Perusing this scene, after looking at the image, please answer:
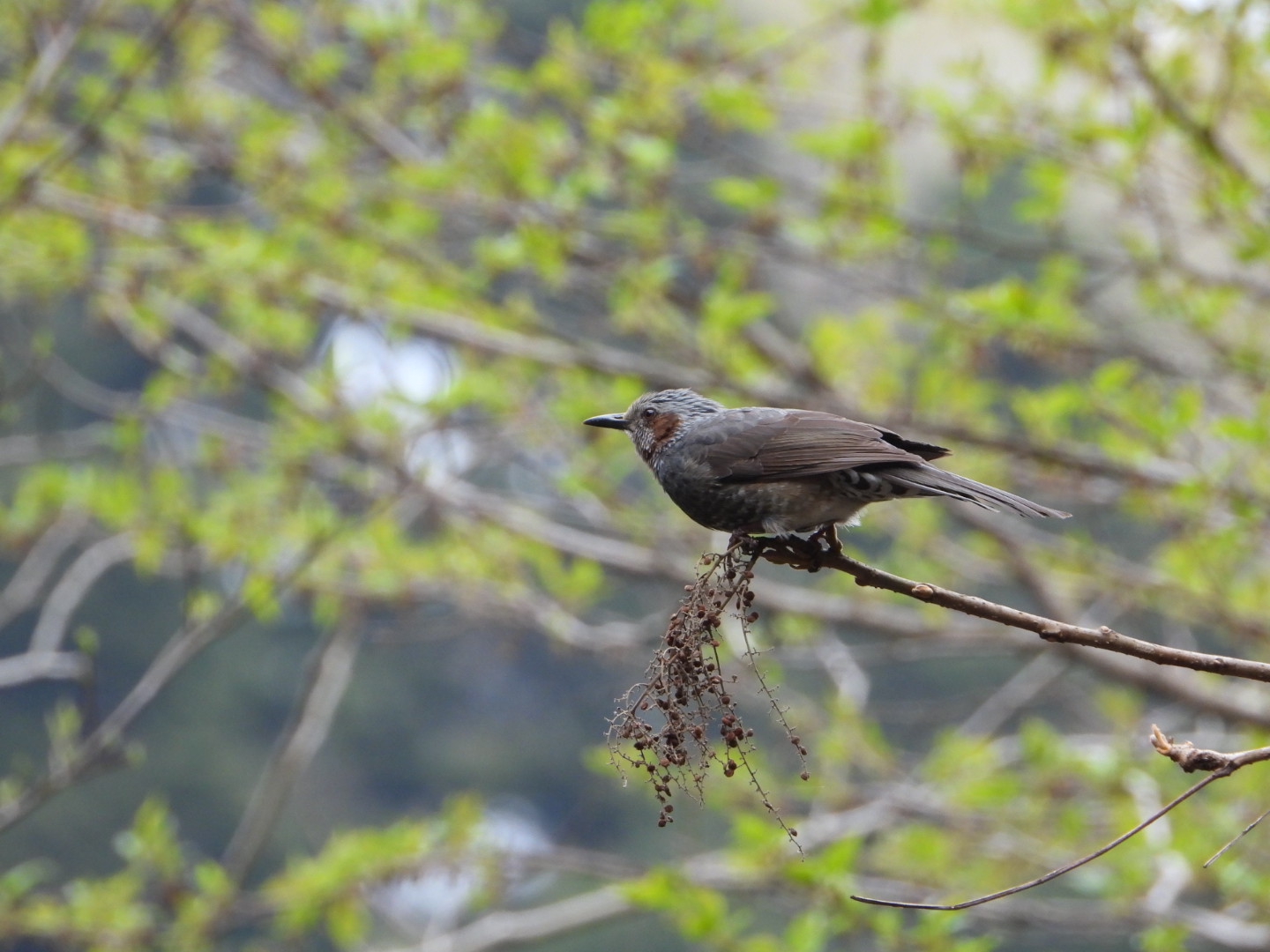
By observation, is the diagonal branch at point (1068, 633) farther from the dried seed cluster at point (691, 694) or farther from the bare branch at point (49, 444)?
the bare branch at point (49, 444)

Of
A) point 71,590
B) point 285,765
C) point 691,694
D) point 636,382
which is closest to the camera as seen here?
point 691,694

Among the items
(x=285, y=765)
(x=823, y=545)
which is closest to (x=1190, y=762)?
(x=823, y=545)

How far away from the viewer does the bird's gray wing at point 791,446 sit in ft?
8.12

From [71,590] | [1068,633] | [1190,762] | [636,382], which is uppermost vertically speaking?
[636,382]

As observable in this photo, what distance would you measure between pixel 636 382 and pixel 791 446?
2714 millimetres

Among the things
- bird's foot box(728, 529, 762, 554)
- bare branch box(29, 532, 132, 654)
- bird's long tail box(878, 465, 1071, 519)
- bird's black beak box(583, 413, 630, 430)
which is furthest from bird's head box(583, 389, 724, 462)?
bare branch box(29, 532, 132, 654)

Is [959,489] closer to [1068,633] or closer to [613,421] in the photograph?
[1068,633]

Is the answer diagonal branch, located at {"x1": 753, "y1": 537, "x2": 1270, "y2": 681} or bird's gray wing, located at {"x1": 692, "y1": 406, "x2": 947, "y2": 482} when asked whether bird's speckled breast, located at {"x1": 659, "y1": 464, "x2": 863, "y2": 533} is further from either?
diagonal branch, located at {"x1": 753, "y1": 537, "x2": 1270, "y2": 681}

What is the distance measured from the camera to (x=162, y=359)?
21.4 ft

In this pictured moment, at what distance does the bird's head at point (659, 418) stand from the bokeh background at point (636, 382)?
1.79 meters

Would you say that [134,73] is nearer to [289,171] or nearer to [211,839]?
[289,171]

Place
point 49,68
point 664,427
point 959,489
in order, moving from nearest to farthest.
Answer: point 959,489 → point 664,427 → point 49,68

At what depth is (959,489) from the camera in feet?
7.43

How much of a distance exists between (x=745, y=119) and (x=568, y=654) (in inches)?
112
